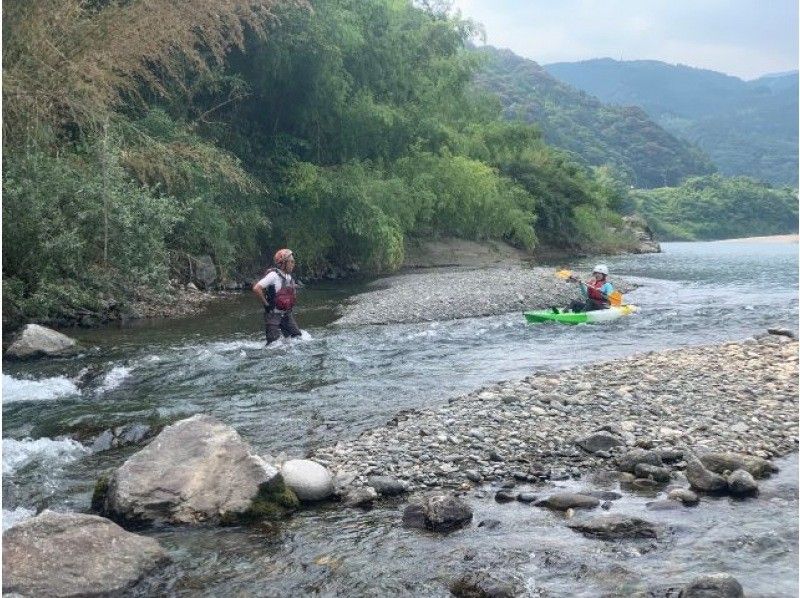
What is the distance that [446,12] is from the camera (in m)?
34.8

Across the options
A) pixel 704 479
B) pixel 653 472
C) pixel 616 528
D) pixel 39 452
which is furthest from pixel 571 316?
pixel 39 452

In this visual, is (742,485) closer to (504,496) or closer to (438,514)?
(504,496)

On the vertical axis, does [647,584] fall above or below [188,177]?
below

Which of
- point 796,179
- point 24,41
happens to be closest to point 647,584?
point 24,41

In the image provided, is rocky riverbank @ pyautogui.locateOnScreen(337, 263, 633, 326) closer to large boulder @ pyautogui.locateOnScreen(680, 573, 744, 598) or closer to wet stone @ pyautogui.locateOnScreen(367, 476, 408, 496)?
wet stone @ pyautogui.locateOnScreen(367, 476, 408, 496)

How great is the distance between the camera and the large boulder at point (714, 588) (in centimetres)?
478

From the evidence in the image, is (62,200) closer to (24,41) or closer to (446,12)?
(24,41)

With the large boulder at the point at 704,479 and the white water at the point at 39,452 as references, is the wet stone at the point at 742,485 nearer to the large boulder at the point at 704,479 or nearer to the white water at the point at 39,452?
the large boulder at the point at 704,479

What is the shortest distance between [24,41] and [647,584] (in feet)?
45.0

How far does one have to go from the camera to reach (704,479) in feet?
22.2

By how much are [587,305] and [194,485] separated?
12.4 metres

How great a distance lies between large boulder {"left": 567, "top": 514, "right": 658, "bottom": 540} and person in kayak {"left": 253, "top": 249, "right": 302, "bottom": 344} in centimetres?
798

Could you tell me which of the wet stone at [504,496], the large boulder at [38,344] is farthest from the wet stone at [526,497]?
the large boulder at [38,344]

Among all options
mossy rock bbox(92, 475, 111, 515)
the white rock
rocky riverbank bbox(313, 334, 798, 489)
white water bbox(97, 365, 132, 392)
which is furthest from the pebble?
white water bbox(97, 365, 132, 392)
